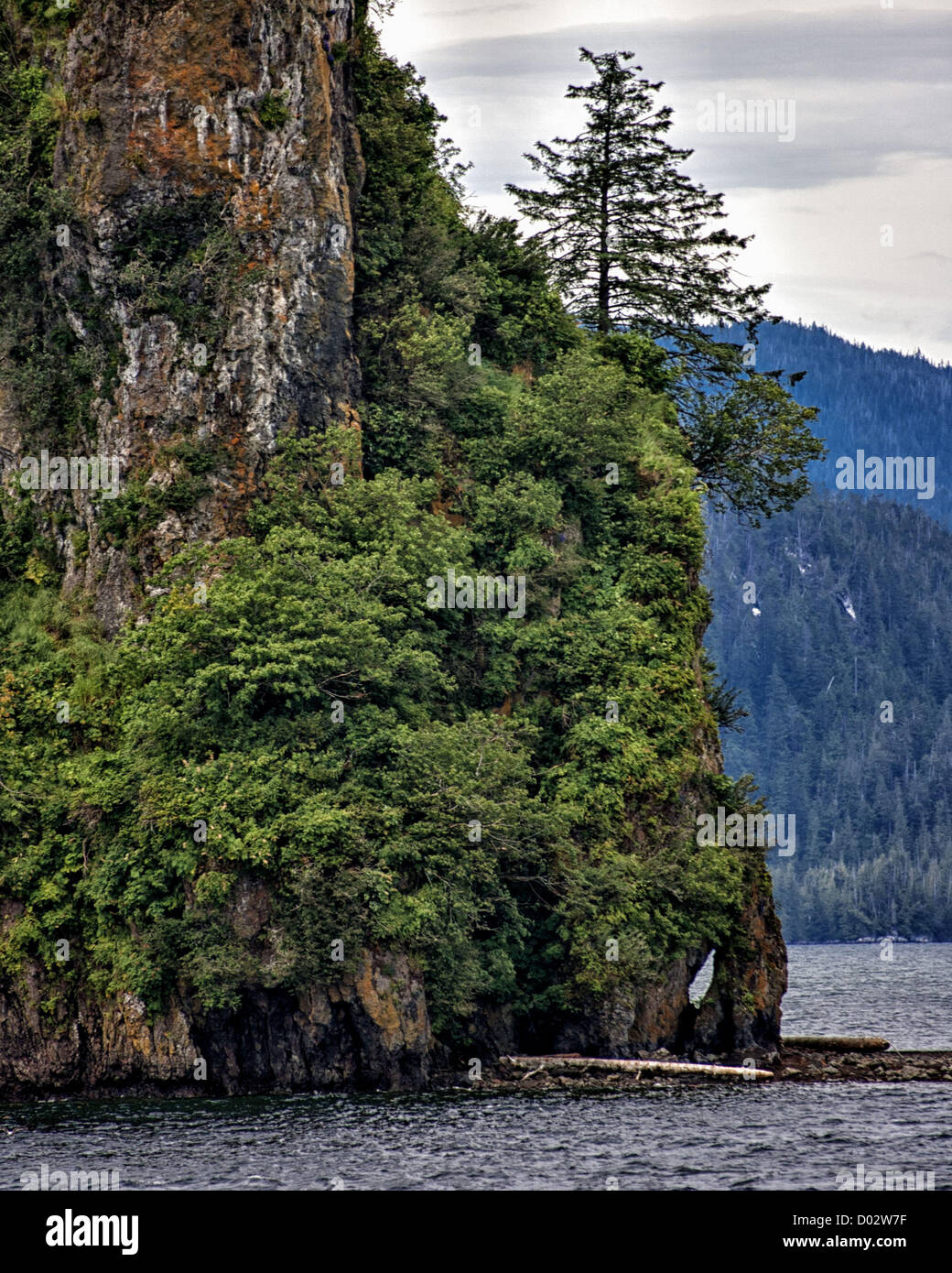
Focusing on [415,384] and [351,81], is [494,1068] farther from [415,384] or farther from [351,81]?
[351,81]

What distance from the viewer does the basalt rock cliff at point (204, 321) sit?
158 ft

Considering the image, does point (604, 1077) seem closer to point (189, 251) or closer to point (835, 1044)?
point (835, 1044)

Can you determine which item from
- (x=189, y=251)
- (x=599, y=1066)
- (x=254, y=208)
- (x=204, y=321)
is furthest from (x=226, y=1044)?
(x=254, y=208)

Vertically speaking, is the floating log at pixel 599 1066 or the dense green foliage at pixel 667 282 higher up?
the dense green foliage at pixel 667 282

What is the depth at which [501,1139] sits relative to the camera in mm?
35031

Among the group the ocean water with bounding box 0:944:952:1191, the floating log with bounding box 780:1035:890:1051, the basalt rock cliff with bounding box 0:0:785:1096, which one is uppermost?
A: the basalt rock cliff with bounding box 0:0:785:1096

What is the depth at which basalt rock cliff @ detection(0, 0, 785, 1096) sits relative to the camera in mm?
48094

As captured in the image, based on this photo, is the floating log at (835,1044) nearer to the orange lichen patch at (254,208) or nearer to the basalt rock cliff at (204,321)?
the basalt rock cliff at (204,321)

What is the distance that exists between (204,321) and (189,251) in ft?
7.40

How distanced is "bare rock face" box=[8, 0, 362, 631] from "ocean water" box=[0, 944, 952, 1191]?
53.2 feet

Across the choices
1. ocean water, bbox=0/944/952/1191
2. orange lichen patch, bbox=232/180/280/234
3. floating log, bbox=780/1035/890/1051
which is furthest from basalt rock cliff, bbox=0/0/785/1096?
ocean water, bbox=0/944/952/1191

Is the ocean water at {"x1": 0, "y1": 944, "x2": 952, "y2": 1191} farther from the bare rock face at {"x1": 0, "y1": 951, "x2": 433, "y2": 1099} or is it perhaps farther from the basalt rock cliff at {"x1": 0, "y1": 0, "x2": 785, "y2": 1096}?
the basalt rock cliff at {"x1": 0, "y1": 0, "x2": 785, "y2": 1096}

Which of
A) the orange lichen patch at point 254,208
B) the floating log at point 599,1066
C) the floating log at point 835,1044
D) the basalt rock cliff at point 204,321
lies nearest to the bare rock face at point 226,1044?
the basalt rock cliff at point 204,321

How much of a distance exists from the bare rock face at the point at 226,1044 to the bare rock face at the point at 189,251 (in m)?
12.1
